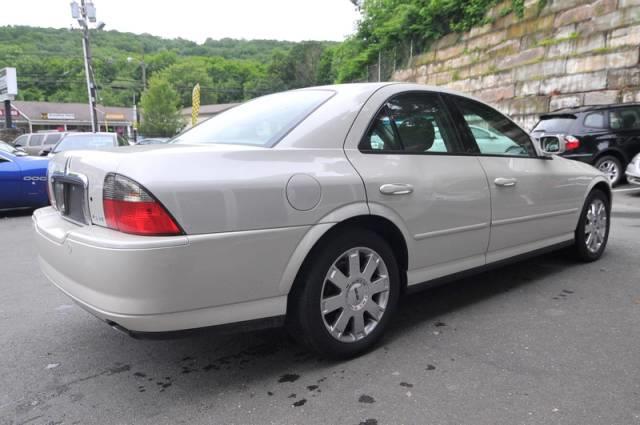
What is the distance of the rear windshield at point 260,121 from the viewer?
2797mm

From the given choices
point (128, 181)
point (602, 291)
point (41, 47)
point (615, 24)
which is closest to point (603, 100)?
point (615, 24)

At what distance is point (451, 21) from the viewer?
20.0 meters

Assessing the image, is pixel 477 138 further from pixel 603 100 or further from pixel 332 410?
pixel 603 100

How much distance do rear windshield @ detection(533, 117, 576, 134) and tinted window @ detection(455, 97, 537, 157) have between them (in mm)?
6735

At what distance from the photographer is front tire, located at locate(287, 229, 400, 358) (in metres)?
2.56

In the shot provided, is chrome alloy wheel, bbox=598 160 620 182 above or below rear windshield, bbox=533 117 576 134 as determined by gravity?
below

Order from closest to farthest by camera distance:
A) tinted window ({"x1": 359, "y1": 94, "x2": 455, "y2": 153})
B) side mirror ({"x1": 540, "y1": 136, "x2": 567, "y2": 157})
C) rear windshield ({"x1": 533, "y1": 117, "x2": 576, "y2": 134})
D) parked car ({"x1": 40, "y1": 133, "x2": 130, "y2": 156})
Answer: tinted window ({"x1": 359, "y1": 94, "x2": 455, "y2": 153}) → side mirror ({"x1": 540, "y1": 136, "x2": 567, "y2": 157}) → rear windshield ({"x1": 533, "y1": 117, "x2": 576, "y2": 134}) → parked car ({"x1": 40, "y1": 133, "x2": 130, "y2": 156})

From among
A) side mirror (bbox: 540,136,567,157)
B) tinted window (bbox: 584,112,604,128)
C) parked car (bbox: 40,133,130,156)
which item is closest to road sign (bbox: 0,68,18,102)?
parked car (bbox: 40,133,130,156)

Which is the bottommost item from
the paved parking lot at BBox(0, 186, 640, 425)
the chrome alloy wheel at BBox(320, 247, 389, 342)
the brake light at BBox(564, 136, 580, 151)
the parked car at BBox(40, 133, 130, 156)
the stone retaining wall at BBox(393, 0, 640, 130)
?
the paved parking lot at BBox(0, 186, 640, 425)

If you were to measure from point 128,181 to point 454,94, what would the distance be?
233 centimetres

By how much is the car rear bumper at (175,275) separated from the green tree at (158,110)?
217 ft

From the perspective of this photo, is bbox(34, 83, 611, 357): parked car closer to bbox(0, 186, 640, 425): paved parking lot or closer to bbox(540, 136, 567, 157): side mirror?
bbox(0, 186, 640, 425): paved parking lot

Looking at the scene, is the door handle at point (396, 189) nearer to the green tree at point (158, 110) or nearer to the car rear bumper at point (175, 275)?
the car rear bumper at point (175, 275)

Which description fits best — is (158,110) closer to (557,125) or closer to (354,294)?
(557,125)
